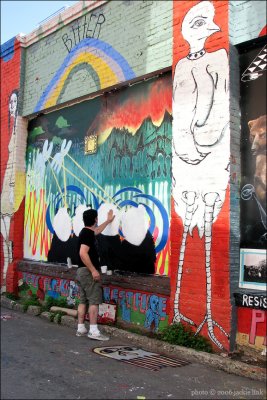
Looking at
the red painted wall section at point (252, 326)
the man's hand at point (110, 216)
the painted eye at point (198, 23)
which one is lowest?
the red painted wall section at point (252, 326)

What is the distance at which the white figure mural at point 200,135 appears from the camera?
16.6ft

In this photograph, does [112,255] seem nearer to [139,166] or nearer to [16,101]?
[139,166]

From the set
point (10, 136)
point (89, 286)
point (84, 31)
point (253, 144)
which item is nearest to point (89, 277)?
point (89, 286)

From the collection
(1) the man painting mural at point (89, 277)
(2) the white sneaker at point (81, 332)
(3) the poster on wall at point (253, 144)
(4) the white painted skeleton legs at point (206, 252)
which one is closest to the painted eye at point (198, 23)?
(3) the poster on wall at point (253, 144)

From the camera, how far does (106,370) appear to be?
461 centimetres

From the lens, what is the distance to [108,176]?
7.07m

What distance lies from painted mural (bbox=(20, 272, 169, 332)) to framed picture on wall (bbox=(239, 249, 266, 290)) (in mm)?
1232

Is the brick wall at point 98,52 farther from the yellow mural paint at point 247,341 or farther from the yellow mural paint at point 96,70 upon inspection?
the yellow mural paint at point 247,341

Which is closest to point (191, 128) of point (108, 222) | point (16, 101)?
point (108, 222)

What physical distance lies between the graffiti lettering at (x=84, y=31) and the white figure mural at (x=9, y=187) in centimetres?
197

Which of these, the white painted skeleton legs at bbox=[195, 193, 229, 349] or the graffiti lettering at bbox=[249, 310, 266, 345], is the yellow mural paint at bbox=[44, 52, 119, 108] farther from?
the graffiti lettering at bbox=[249, 310, 266, 345]

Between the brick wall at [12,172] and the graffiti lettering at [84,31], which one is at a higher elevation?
the graffiti lettering at [84,31]

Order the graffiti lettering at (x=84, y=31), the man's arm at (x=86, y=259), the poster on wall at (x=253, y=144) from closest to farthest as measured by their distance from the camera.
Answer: the poster on wall at (x=253, y=144), the man's arm at (x=86, y=259), the graffiti lettering at (x=84, y=31)

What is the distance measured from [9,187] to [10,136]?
3.75 ft
